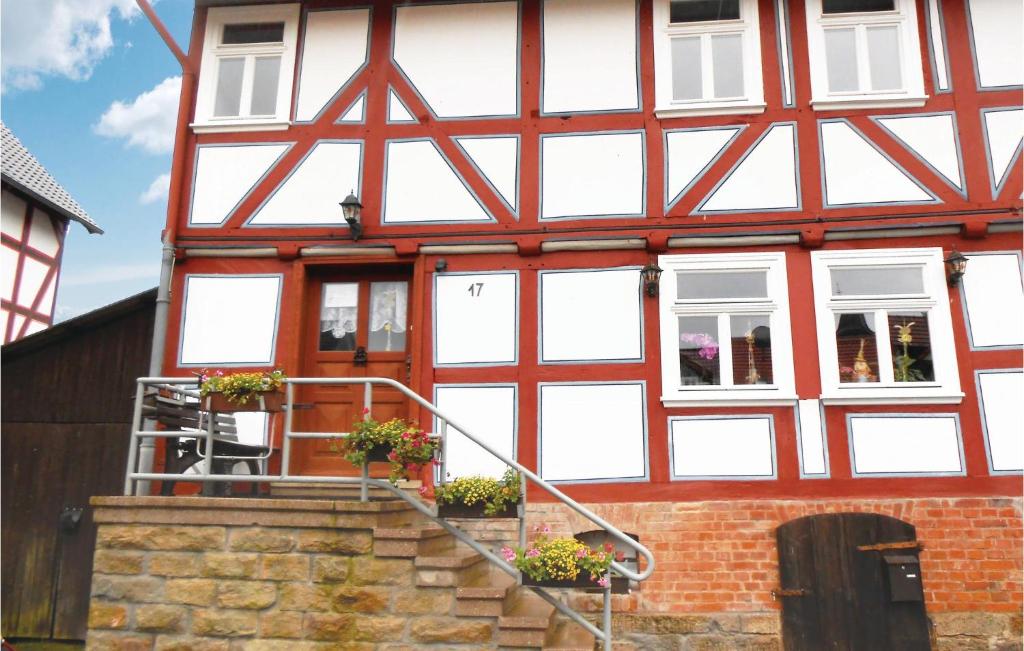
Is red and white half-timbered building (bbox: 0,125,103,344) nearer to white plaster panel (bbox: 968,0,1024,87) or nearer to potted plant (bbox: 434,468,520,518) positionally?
potted plant (bbox: 434,468,520,518)

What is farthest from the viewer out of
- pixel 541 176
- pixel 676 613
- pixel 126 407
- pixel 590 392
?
pixel 126 407

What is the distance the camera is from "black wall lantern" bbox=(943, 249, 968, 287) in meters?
7.00

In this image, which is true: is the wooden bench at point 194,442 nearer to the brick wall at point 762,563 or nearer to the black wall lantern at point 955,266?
the brick wall at point 762,563

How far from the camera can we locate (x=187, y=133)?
8.06 meters

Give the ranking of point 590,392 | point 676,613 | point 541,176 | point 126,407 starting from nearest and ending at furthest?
point 676,613 → point 590,392 → point 541,176 → point 126,407

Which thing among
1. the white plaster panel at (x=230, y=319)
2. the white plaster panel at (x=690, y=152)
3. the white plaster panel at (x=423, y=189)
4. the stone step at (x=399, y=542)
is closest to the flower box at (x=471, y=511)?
the stone step at (x=399, y=542)

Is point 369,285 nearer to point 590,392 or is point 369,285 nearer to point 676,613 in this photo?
point 590,392

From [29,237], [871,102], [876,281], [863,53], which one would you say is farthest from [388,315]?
[29,237]

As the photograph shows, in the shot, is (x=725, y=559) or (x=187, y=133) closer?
(x=725, y=559)

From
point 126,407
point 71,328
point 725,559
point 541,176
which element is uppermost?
point 541,176

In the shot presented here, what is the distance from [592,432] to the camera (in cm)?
714

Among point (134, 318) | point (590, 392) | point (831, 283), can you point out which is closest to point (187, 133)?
point (134, 318)

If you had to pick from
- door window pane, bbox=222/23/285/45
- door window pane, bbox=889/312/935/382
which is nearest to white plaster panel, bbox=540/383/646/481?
door window pane, bbox=889/312/935/382

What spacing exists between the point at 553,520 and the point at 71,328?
18.4ft
